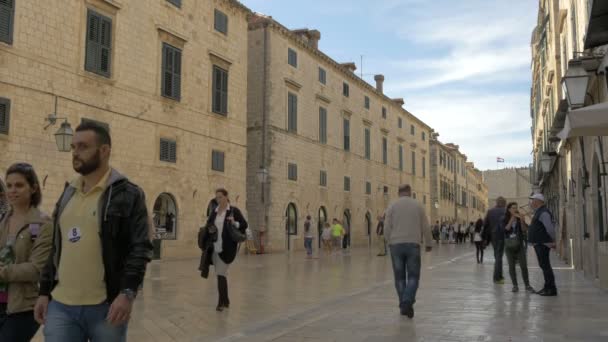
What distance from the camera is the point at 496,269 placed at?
11.8 metres

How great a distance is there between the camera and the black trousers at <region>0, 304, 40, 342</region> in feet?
10.8

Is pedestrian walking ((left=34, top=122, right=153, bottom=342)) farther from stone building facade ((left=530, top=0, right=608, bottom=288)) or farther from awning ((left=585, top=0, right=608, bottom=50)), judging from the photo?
awning ((left=585, top=0, right=608, bottom=50))

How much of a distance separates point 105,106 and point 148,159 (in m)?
2.39

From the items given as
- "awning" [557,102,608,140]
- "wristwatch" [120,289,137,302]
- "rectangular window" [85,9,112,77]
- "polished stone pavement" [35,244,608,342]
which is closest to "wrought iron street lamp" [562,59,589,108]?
"polished stone pavement" [35,244,608,342]

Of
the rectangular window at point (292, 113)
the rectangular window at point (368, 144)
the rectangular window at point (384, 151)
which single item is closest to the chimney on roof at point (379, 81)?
the rectangular window at point (384, 151)

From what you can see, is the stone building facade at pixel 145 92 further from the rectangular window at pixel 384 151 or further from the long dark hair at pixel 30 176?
Answer: the rectangular window at pixel 384 151

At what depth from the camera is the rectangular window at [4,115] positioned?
1438cm

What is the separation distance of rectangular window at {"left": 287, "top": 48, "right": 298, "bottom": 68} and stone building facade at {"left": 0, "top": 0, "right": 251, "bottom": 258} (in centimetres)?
415

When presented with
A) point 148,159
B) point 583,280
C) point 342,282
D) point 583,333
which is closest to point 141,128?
point 148,159

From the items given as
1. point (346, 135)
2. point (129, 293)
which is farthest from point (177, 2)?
point (129, 293)

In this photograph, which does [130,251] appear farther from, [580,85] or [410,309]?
[580,85]

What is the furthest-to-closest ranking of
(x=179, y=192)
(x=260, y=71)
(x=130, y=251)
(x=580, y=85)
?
(x=260, y=71)
(x=179, y=192)
(x=580, y=85)
(x=130, y=251)

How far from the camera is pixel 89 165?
9.82ft

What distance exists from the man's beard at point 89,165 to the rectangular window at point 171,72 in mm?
17701
